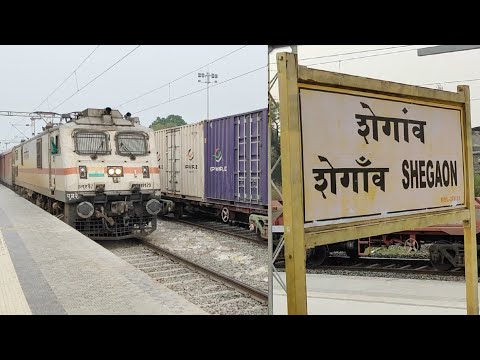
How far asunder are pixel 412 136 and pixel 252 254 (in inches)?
259

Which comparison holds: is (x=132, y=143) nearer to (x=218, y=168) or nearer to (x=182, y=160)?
(x=218, y=168)

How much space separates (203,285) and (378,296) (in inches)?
111

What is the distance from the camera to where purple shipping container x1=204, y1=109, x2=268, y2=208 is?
1019cm

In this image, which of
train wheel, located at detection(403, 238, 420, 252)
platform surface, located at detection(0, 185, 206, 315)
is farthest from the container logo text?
train wheel, located at detection(403, 238, 420, 252)

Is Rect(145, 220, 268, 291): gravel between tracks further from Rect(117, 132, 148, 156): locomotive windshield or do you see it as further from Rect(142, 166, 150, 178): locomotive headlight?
Rect(117, 132, 148, 156): locomotive windshield

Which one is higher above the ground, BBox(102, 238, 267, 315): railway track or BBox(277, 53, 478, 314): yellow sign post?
BBox(277, 53, 478, 314): yellow sign post

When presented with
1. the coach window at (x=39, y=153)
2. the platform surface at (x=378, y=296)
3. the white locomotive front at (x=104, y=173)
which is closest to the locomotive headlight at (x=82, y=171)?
the white locomotive front at (x=104, y=173)

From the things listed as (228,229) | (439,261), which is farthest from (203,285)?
(228,229)

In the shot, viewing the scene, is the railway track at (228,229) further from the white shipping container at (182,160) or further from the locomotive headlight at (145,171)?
the locomotive headlight at (145,171)

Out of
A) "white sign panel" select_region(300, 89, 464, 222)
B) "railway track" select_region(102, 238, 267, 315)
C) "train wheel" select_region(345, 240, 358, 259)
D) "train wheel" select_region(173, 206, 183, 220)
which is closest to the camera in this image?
"white sign panel" select_region(300, 89, 464, 222)

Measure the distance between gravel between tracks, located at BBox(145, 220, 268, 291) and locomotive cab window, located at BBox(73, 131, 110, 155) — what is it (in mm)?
2594
